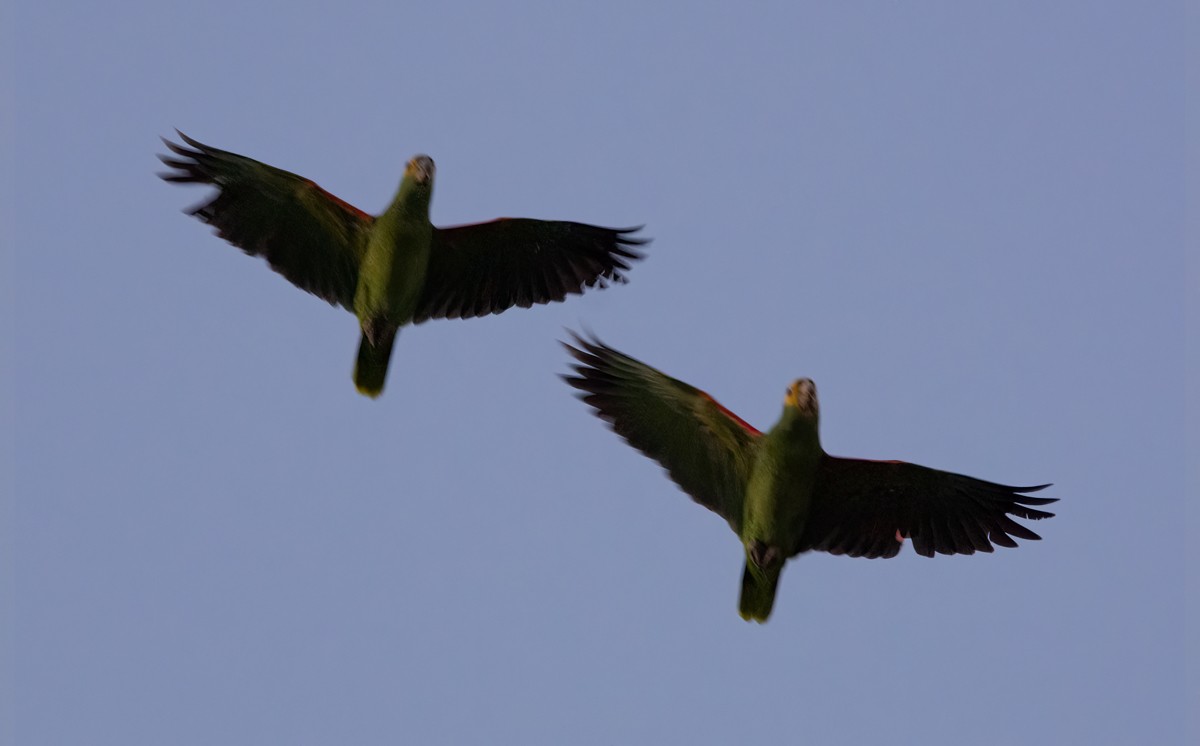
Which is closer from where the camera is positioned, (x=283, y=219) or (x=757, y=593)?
(x=757, y=593)

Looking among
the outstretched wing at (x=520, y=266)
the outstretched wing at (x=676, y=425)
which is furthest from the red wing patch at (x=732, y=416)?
the outstretched wing at (x=520, y=266)

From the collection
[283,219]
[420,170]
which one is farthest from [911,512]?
[283,219]

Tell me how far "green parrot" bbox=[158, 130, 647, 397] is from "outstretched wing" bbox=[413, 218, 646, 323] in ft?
0.03

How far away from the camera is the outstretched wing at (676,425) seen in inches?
500

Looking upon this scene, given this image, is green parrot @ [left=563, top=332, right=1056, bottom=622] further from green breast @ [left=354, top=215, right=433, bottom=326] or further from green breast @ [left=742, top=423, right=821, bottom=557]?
green breast @ [left=354, top=215, right=433, bottom=326]

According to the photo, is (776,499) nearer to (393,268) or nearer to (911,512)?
(911,512)

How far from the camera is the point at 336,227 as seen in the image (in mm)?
14125

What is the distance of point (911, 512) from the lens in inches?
514

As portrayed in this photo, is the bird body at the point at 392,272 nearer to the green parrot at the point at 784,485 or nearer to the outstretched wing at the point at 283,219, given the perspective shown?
the outstretched wing at the point at 283,219

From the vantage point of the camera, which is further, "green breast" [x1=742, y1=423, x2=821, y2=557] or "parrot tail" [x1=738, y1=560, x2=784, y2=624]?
"parrot tail" [x1=738, y1=560, x2=784, y2=624]

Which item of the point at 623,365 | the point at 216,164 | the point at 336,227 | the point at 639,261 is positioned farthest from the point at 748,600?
the point at 216,164

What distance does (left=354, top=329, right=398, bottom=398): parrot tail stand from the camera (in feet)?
46.9

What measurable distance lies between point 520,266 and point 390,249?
4.94ft

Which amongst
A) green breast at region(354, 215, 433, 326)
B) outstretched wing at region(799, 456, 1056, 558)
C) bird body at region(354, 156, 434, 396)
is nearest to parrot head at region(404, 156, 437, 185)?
bird body at region(354, 156, 434, 396)
